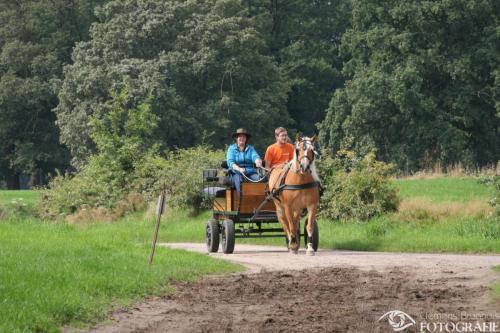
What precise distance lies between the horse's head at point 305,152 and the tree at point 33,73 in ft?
159

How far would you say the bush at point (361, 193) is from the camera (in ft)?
87.6

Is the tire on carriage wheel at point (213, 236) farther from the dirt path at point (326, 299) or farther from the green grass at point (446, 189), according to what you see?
the green grass at point (446, 189)

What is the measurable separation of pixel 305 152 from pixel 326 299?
7854 millimetres

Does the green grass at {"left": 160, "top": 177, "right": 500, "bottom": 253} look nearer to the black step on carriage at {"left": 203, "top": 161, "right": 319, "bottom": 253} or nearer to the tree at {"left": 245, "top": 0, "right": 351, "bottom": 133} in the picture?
the black step on carriage at {"left": 203, "top": 161, "right": 319, "bottom": 253}

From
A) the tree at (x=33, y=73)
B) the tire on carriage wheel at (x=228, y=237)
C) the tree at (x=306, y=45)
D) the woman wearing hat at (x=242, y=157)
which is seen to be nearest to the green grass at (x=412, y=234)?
the woman wearing hat at (x=242, y=157)

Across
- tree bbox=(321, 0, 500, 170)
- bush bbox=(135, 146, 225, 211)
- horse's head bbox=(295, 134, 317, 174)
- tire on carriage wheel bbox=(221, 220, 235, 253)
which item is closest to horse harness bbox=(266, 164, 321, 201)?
horse's head bbox=(295, 134, 317, 174)

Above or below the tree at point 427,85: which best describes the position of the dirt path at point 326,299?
below

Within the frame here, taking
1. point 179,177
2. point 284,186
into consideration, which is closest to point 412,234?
point 284,186

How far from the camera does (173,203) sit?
114 feet

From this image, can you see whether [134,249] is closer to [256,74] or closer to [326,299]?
[326,299]

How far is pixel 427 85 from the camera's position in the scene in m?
58.5

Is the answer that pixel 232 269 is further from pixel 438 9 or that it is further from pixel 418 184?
pixel 438 9

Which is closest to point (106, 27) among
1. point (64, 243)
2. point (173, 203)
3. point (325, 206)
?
point (173, 203)

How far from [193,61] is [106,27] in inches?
225
